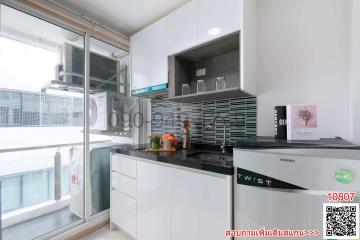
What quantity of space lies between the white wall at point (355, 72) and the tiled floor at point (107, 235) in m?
2.09

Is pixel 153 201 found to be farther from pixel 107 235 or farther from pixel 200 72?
pixel 200 72

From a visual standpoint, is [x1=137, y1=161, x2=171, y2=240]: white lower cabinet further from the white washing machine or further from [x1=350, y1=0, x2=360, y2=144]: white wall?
[x1=350, y1=0, x2=360, y2=144]: white wall

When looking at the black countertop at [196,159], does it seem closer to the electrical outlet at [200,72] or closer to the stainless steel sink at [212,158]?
the stainless steel sink at [212,158]

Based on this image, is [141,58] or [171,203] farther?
[141,58]

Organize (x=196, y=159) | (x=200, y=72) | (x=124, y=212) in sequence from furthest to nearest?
(x=200, y=72) < (x=124, y=212) < (x=196, y=159)

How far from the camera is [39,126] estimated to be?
5.76 ft

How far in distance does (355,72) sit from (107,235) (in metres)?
2.48

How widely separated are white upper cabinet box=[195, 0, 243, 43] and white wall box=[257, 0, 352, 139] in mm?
400

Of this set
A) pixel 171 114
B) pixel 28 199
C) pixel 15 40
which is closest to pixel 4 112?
pixel 15 40

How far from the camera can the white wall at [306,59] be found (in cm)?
121

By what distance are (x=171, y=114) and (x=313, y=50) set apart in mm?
1428

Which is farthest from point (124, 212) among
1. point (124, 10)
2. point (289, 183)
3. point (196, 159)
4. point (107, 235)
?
point (124, 10)

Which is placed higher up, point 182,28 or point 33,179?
point 182,28

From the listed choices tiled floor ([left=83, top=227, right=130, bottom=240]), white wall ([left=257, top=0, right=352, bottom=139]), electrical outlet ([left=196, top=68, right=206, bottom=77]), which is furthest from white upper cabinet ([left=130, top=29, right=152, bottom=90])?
tiled floor ([left=83, top=227, right=130, bottom=240])
